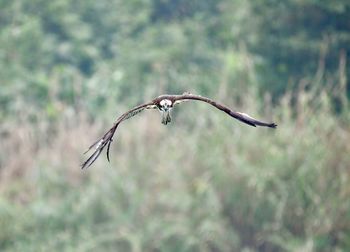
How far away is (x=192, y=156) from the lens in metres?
17.2

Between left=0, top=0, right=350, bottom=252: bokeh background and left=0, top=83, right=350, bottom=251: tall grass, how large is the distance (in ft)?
0.07

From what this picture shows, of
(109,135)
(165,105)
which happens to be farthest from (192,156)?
(165,105)

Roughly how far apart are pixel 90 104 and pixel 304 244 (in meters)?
5.72

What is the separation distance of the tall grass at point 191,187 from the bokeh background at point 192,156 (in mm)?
21

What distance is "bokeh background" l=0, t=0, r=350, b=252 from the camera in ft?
53.6

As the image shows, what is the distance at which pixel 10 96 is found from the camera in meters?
20.9

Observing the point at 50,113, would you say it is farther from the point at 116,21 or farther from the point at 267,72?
the point at 116,21

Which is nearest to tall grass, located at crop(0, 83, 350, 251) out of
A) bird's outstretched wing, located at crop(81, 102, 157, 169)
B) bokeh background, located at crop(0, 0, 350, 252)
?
bokeh background, located at crop(0, 0, 350, 252)

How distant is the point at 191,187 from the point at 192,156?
494 millimetres

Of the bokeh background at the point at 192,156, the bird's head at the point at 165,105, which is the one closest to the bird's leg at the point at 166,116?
the bird's head at the point at 165,105

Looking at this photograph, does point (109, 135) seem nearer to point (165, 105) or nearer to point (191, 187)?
point (165, 105)

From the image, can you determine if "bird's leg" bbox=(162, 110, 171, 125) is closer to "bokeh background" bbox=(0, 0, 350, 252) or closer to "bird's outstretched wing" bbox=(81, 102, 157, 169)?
"bird's outstretched wing" bbox=(81, 102, 157, 169)

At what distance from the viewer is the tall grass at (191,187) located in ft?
53.3

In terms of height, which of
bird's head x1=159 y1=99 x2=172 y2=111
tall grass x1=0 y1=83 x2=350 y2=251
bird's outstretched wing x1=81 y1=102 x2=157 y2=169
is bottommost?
bird's outstretched wing x1=81 y1=102 x2=157 y2=169
